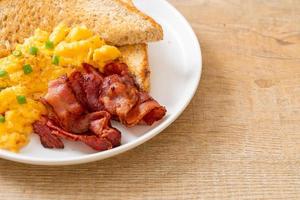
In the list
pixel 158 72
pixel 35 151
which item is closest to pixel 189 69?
pixel 158 72

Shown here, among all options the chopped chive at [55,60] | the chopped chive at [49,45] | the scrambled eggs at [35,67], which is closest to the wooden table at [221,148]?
the scrambled eggs at [35,67]

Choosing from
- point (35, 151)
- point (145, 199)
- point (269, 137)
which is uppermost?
point (35, 151)

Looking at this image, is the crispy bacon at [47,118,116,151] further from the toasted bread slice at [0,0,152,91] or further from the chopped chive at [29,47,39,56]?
the toasted bread slice at [0,0,152,91]

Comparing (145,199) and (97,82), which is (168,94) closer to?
(97,82)

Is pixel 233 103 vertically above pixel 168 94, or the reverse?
pixel 168 94

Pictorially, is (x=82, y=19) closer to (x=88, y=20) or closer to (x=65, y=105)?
(x=88, y=20)

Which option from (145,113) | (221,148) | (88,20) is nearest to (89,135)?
(145,113)

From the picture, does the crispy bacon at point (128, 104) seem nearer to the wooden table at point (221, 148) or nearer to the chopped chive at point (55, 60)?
the wooden table at point (221, 148)
